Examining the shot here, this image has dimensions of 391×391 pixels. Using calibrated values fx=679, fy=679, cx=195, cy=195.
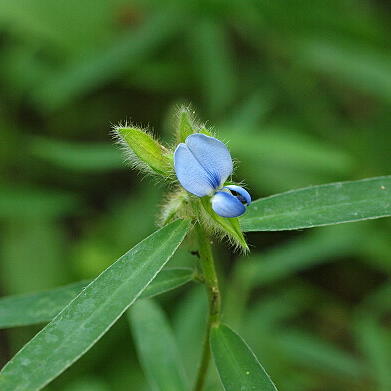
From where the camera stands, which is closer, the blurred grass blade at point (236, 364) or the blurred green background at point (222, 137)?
the blurred grass blade at point (236, 364)

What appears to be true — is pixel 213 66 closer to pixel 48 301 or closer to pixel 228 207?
pixel 48 301

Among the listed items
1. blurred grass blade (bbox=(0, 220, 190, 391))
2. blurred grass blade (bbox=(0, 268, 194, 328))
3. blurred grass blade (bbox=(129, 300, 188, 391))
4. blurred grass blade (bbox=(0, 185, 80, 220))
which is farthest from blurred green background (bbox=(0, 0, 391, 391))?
blurred grass blade (bbox=(0, 220, 190, 391))

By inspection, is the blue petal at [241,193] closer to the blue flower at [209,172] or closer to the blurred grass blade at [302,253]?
the blue flower at [209,172]

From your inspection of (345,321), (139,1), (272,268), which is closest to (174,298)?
(272,268)

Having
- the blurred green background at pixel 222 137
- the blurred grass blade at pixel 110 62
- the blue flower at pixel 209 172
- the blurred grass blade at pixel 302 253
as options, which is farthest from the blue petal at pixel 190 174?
the blurred grass blade at pixel 110 62

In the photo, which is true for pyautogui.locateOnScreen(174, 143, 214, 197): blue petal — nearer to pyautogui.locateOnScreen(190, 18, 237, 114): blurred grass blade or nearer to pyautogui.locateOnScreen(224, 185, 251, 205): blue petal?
pyautogui.locateOnScreen(224, 185, 251, 205): blue petal

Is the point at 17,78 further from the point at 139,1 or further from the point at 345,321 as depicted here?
the point at 345,321
